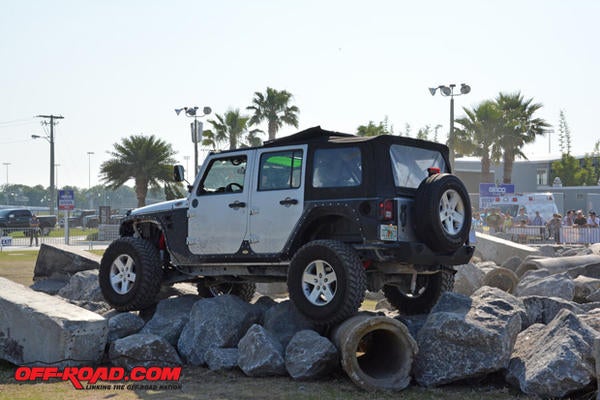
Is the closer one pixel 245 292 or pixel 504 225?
pixel 245 292

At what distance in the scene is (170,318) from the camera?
934 centimetres

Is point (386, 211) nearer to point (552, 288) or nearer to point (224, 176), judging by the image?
point (224, 176)

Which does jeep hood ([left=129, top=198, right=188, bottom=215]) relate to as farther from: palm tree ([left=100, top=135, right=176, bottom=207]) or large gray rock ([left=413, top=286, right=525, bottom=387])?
palm tree ([left=100, top=135, right=176, bottom=207])

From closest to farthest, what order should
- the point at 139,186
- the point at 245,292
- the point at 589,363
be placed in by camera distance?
the point at 589,363 → the point at 245,292 → the point at 139,186

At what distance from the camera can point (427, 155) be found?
369 inches

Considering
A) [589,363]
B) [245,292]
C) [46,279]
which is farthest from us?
[46,279]

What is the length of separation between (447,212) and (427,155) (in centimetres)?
93

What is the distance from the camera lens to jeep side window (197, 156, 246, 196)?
9741mm

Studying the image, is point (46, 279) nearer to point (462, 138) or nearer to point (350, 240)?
point (350, 240)

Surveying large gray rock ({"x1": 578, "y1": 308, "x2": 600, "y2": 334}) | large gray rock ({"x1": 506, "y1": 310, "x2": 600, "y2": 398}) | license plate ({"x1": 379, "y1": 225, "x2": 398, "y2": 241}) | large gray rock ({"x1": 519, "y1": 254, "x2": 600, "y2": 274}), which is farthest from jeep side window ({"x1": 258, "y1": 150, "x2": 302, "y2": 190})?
large gray rock ({"x1": 519, "y1": 254, "x2": 600, "y2": 274})

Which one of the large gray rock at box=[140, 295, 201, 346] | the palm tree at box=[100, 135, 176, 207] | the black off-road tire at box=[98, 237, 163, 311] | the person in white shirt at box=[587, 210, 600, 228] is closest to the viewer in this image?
the large gray rock at box=[140, 295, 201, 346]

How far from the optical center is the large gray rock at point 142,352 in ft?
27.3

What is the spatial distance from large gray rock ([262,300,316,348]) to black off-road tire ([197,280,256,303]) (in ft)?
7.74

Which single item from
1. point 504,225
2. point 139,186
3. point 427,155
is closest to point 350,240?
point 427,155
